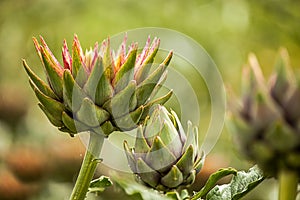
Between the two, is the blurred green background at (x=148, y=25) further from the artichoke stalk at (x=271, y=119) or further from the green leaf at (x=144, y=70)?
the artichoke stalk at (x=271, y=119)

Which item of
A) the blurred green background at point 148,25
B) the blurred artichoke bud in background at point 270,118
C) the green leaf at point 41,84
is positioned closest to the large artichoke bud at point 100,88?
the green leaf at point 41,84

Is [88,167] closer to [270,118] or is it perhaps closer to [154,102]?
[154,102]

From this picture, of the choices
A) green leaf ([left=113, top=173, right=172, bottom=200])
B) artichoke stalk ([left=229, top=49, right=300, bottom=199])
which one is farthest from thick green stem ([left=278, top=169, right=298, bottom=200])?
green leaf ([left=113, top=173, right=172, bottom=200])

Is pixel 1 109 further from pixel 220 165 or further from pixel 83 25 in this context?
pixel 83 25

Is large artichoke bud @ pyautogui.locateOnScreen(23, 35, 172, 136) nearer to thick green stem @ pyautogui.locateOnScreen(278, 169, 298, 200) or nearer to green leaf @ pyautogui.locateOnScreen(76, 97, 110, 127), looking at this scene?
green leaf @ pyautogui.locateOnScreen(76, 97, 110, 127)

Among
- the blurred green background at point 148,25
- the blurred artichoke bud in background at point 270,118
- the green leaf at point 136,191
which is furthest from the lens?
the blurred green background at point 148,25

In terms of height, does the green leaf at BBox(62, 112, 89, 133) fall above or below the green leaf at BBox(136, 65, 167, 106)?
below

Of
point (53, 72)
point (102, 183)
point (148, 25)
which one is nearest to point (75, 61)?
point (53, 72)
